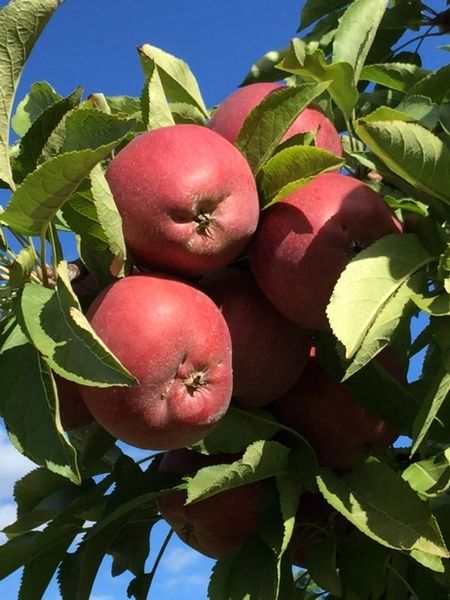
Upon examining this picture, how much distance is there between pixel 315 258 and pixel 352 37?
0.47 m

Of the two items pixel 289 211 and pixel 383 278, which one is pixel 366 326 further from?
pixel 289 211

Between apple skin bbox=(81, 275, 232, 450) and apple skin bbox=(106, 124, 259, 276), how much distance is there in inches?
1.8

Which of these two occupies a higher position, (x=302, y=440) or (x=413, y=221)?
(x=413, y=221)

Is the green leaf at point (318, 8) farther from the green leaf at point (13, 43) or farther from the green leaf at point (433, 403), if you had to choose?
the green leaf at point (433, 403)

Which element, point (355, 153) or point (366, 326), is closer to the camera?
point (366, 326)

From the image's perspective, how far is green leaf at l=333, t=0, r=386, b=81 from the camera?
1545 millimetres

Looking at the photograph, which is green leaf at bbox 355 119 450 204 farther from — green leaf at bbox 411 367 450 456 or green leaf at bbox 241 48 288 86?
green leaf at bbox 241 48 288 86

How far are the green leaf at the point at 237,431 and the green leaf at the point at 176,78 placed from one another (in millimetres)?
496

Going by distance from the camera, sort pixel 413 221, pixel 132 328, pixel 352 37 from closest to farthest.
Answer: pixel 132 328
pixel 413 221
pixel 352 37

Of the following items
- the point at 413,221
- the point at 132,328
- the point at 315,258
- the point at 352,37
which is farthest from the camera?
the point at 352,37

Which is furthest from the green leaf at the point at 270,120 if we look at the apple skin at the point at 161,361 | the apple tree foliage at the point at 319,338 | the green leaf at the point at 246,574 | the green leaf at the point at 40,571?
the green leaf at the point at 40,571

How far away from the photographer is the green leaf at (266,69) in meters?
1.96

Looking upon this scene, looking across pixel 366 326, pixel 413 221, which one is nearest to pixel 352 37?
pixel 413 221

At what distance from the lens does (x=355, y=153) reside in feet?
4.59
